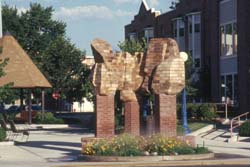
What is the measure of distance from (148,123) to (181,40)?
35.0 metres

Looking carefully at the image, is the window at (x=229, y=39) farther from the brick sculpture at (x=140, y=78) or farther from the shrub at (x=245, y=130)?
the brick sculpture at (x=140, y=78)

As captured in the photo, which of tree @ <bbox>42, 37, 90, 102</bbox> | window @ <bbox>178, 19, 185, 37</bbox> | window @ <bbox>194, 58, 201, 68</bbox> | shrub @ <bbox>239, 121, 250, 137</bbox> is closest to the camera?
shrub @ <bbox>239, 121, 250, 137</bbox>

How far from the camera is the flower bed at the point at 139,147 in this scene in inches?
864

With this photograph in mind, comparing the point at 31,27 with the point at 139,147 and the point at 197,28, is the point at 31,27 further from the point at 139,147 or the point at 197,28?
the point at 139,147

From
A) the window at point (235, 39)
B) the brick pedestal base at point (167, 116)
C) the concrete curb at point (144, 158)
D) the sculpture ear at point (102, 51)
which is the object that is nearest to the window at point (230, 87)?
the window at point (235, 39)

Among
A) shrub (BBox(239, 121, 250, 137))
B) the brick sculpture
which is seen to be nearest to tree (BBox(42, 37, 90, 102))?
shrub (BBox(239, 121, 250, 137))

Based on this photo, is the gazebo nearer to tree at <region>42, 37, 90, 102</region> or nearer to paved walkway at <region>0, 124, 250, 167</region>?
tree at <region>42, 37, 90, 102</region>

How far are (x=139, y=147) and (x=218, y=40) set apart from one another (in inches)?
1156

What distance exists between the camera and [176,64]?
2361cm

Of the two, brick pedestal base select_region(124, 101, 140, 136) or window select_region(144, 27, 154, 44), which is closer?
brick pedestal base select_region(124, 101, 140, 136)

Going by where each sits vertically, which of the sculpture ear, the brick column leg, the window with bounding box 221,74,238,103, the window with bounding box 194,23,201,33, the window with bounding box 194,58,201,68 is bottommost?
the brick column leg

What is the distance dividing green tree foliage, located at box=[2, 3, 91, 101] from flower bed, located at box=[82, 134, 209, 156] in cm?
3540

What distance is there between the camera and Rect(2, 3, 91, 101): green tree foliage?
63.9m

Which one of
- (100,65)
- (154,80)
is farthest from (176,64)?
(100,65)
